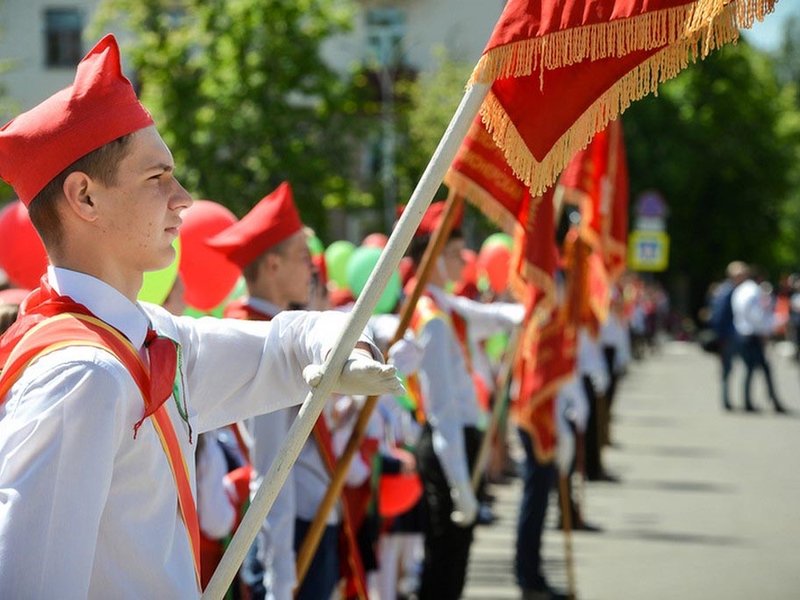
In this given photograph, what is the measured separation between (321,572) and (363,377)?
2.70 m

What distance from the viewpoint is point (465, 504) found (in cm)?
720

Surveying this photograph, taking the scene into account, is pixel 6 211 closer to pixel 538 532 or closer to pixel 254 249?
pixel 254 249

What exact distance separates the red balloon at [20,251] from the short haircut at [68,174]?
9.04 ft

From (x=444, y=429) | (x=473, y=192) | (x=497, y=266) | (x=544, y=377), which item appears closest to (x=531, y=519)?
(x=544, y=377)

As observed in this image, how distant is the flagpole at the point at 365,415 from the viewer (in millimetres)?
4266

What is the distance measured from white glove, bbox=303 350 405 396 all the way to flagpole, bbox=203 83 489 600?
0.05 ft

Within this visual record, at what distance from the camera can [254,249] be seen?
514 cm

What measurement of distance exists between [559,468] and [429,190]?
275 inches

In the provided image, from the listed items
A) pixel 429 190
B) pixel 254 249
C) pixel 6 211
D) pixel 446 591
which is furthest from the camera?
pixel 446 591

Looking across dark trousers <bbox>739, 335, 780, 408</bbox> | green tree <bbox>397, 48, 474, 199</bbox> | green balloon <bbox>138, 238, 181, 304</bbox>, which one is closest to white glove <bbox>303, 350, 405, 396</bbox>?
green balloon <bbox>138, 238, 181, 304</bbox>

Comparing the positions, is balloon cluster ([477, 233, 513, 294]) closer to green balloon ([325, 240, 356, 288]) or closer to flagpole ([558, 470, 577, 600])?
green balloon ([325, 240, 356, 288])

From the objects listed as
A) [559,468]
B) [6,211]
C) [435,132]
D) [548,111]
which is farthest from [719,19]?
[435,132]

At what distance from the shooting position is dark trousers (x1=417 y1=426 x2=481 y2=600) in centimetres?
752

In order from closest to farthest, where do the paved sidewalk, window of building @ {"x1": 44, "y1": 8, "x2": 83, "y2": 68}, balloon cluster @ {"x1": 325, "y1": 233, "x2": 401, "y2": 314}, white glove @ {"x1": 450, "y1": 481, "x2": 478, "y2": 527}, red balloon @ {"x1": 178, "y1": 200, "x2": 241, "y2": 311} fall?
red balloon @ {"x1": 178, "y1": 200, "x2": 241, "y2": 311}, white glove @ {"x1": 450, "y1": 481, "x2": 478, "y2": 527}, balloon cluster @ {"x1": 325, "y1": 233, "x2": 401, "y2": 314}, the paved sidewalk, window of building @ {"x1": 44, "y1": 8, "x2": 83, "y2": 68}
